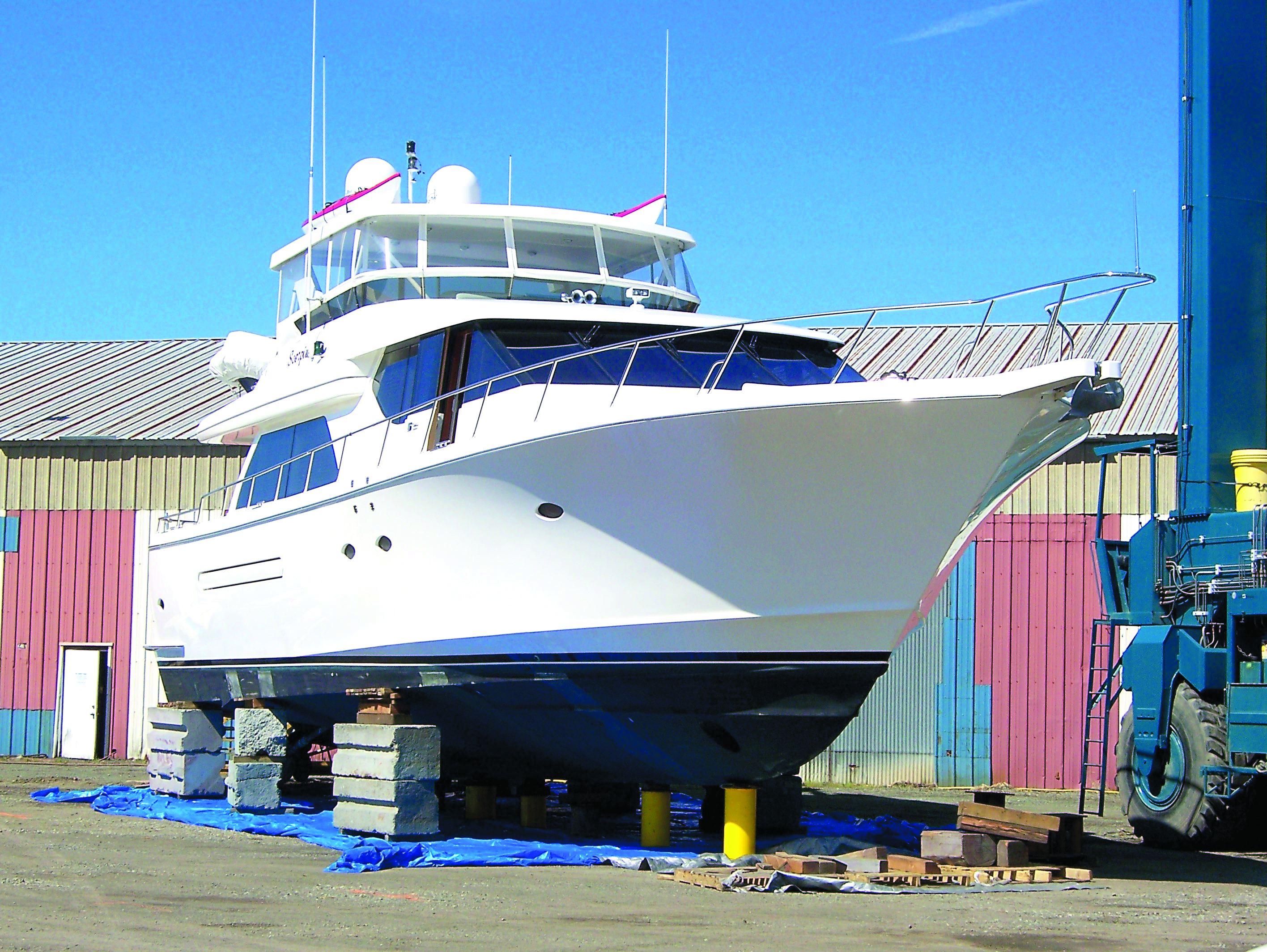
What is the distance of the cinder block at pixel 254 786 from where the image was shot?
38.1 feet

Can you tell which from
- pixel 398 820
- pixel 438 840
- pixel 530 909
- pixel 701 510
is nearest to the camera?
pixel 530 909

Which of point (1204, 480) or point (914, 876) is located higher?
point (1204, 480)

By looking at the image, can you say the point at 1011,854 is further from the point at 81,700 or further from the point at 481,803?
the point at 81,700

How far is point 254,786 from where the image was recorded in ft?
38.2

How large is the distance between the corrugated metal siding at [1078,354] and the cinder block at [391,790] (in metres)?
8.97

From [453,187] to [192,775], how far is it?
5.59 metres

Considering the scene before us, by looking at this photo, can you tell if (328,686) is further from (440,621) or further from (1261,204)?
(1261,204)

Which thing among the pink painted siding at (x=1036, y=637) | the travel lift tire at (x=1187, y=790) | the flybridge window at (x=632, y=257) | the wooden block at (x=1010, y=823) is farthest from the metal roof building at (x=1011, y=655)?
the wooden block at (x=1010, y=823)

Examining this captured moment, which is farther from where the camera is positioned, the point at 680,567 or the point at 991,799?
the point at 991,799

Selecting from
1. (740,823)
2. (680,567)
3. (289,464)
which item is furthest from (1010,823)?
(289,464)

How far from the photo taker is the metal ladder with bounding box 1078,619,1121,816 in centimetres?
1015

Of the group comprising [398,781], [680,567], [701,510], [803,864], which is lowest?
[803,864]

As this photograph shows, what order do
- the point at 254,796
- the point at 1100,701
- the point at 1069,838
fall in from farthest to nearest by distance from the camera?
1. the point at 1100,701
2. the point at 254,796
3. the point at 1069,838

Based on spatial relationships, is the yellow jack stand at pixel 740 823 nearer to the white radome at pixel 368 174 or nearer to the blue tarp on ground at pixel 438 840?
the blue tarp on ground at pixel 438 840
